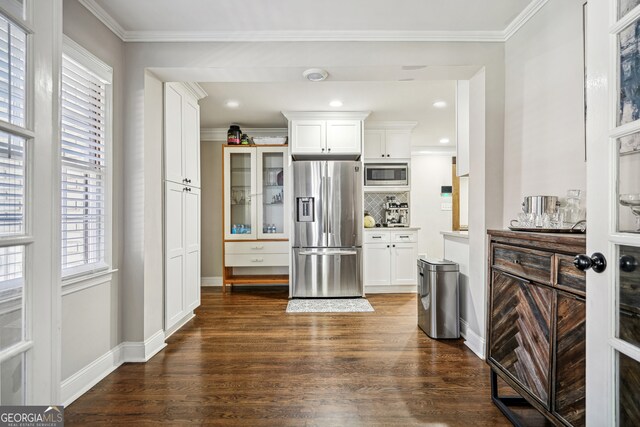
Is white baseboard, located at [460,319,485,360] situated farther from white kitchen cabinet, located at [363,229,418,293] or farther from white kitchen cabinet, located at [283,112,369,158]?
white kitchen cabinet, located at [283,112,369,158]

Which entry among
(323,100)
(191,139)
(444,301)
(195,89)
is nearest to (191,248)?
(191,139)

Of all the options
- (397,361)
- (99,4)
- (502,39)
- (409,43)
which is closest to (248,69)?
(99,4)

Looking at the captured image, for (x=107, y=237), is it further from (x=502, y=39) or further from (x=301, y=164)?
(x=502, y=39)

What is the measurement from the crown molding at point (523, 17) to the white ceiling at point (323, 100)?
3.16ft

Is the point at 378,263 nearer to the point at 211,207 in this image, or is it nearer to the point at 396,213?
the point at 396,213

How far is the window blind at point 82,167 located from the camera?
201 centimetres

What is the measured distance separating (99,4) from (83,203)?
1309 mm

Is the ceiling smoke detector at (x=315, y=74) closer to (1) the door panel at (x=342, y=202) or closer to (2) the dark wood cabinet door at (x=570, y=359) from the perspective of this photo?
(1) the door panel at (x=342, y=202)

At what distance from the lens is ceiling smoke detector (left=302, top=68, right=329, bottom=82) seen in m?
2.58

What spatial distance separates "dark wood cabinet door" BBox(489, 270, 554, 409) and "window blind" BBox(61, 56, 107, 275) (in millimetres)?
2496

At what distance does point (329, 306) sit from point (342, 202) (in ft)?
4.36

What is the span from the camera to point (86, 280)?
212 centimetres

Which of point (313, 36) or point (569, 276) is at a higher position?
point (313, 36)

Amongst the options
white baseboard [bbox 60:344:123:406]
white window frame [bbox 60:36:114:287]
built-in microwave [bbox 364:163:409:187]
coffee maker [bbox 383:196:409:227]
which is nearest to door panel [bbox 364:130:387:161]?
built-in microwave [bbox 364:163:409:187]
